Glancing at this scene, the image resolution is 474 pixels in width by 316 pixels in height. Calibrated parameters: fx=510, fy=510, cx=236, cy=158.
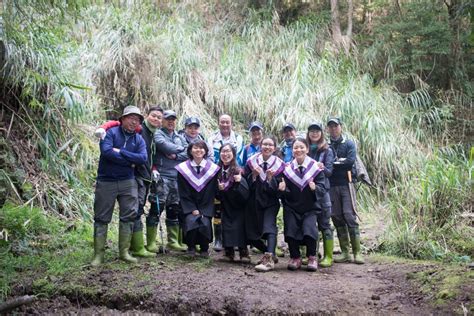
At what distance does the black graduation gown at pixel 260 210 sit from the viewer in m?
6.04

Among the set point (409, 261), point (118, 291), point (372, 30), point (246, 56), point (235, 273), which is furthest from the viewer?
point (372, 30)

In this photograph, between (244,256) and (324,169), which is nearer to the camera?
(324,169)

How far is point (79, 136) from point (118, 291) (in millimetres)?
4369

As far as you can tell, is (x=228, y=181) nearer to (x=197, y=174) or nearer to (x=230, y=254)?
(x=197, y=174)

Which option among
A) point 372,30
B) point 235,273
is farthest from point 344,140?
point 372,30

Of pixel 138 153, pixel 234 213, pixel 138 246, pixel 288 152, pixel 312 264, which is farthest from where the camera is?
pixel 288 152

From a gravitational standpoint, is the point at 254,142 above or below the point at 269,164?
above

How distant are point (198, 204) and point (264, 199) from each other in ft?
2.61

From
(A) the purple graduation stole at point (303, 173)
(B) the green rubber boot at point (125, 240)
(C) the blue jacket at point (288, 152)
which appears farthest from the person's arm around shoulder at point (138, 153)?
(C) the blue jacket at point (288, 152)

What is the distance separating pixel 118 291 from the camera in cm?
477

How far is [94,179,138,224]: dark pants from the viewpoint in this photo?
219 inches

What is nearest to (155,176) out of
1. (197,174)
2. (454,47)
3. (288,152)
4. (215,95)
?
(197,174)

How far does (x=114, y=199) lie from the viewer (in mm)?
5613

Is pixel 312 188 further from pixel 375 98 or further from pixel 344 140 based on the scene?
pixel 375 98
